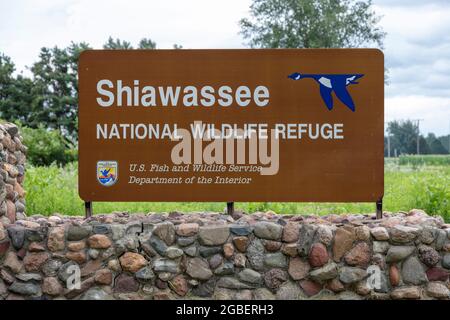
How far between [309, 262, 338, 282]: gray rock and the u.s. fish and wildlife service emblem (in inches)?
94.5

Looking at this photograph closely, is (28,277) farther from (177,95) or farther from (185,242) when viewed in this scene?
(177,95)

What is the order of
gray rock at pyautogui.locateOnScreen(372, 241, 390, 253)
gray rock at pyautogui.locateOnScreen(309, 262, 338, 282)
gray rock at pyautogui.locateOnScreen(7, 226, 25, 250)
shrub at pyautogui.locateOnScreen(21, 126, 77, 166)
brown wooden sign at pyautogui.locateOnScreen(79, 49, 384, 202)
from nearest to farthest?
gray rock at pyautogui.locateOnScreen(309, 262, 338, 282) → gray rock at pyautogui.locateOnScreen(372, 241, 390, 253) → gray rock at pyautogui.locateOnScreen(7, 226, 25, 250) → brown wooden sign at pyautogui.locateOnScreen(79, 49, 384, 202) → shrub at pyautogui.locateOnScreen(21, 126, 77, 166)

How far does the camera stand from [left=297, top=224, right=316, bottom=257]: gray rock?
21.0 feet

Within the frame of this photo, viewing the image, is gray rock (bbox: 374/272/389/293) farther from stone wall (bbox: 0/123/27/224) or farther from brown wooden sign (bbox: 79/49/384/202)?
stone wall (bbox: 0/123/27/224)

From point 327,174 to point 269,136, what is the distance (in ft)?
2.53

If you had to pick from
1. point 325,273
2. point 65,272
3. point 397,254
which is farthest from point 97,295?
point 397,254

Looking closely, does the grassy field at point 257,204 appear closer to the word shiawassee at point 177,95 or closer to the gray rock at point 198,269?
the word shiawassee at point 177,95

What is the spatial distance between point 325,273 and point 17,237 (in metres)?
3.27

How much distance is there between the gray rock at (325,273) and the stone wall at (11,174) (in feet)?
11.2

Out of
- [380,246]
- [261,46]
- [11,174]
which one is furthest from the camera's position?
[261,46]

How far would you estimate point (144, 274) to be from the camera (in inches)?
251

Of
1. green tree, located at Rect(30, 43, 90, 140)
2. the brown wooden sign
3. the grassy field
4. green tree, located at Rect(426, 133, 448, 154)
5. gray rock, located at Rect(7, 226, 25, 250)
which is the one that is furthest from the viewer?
green tree, located at Rect(426, 133, 448, 154)

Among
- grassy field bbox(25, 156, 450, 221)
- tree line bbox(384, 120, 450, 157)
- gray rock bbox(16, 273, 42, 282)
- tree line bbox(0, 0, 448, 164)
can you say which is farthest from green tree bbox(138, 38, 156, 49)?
gray rock bbox(16, 273, 42, 282)

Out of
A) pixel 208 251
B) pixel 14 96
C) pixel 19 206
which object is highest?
pixel 14 96
